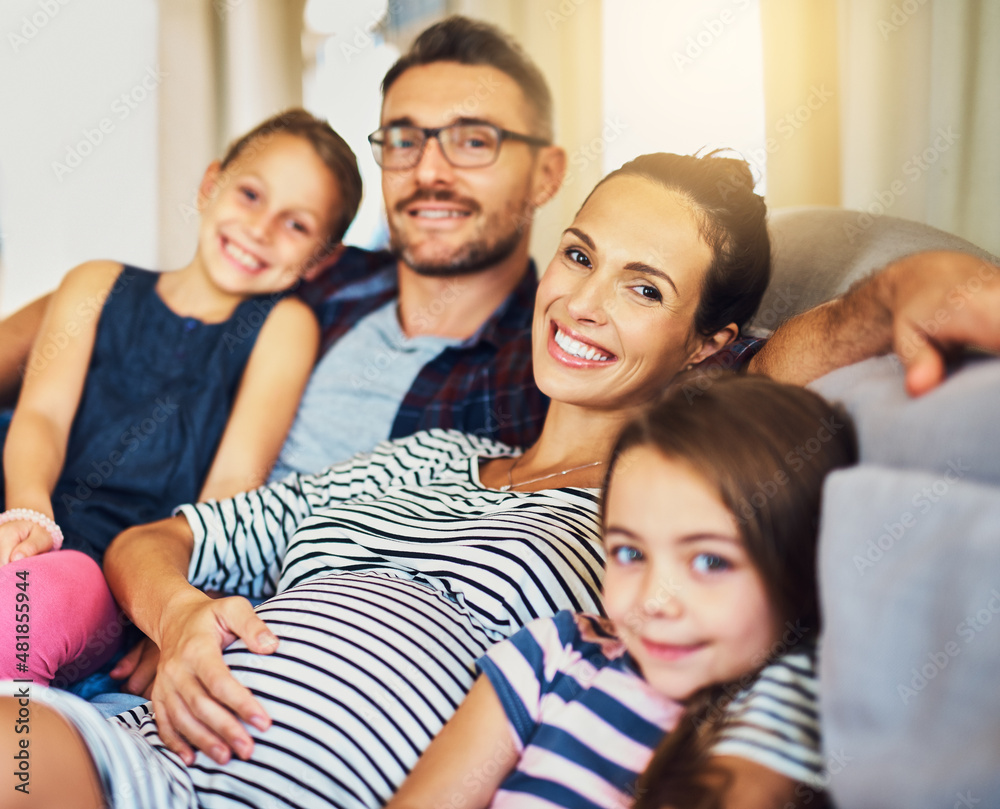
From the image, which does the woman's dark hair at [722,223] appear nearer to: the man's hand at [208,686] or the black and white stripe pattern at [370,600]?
the black and white stripe pattern at [370,600]

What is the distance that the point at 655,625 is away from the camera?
2.48 ft

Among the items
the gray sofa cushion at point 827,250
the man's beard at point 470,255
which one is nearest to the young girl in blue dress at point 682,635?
the gray sofa cushion at point 827,250

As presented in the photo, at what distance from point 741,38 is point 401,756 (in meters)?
1.91

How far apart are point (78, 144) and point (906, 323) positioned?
2925 mm

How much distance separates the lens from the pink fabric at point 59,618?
116cm

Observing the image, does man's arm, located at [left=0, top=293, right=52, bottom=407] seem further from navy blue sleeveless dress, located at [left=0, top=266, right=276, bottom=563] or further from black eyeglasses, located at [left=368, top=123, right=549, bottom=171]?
black eyeglasses, located at [left=368, top=123, right=549, bottom=171]

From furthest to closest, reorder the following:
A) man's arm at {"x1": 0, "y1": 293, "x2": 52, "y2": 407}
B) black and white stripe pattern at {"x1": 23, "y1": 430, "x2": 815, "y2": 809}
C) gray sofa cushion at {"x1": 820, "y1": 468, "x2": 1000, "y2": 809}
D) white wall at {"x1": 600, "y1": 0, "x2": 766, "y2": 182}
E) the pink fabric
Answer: white wall at {"x1": 600, "y1": 0, "x2": 766, "y2": 182}, man's arm at {"x1": 0, "y1": 293, "x2": 52, "y2": 407}, the pink fabric, black and white stripe pattern at {"x1": 23, "y1": 430, "x2": 815, "y2": 809}, gray sofa cushion at {"x1": 820, "y1": 468, "x2": 1000, "y2": 809}

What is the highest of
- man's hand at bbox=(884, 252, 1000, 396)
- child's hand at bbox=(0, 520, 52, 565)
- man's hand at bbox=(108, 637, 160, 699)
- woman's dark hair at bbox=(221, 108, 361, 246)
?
woman's dark hair at bbox=(221, 108, 361, 246)

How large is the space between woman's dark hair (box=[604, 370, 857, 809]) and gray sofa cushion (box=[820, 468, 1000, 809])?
0.19 feet

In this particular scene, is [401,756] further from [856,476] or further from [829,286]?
[829,286]

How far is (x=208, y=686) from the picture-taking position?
94 cm

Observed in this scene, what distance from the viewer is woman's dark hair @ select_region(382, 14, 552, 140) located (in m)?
1.94

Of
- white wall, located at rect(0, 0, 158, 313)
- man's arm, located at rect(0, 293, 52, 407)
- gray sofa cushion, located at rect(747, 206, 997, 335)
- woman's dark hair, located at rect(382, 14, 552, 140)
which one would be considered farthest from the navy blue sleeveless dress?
white wall, located at rect(0, 0, 158, 313)

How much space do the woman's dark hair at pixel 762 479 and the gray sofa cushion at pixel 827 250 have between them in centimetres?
57
